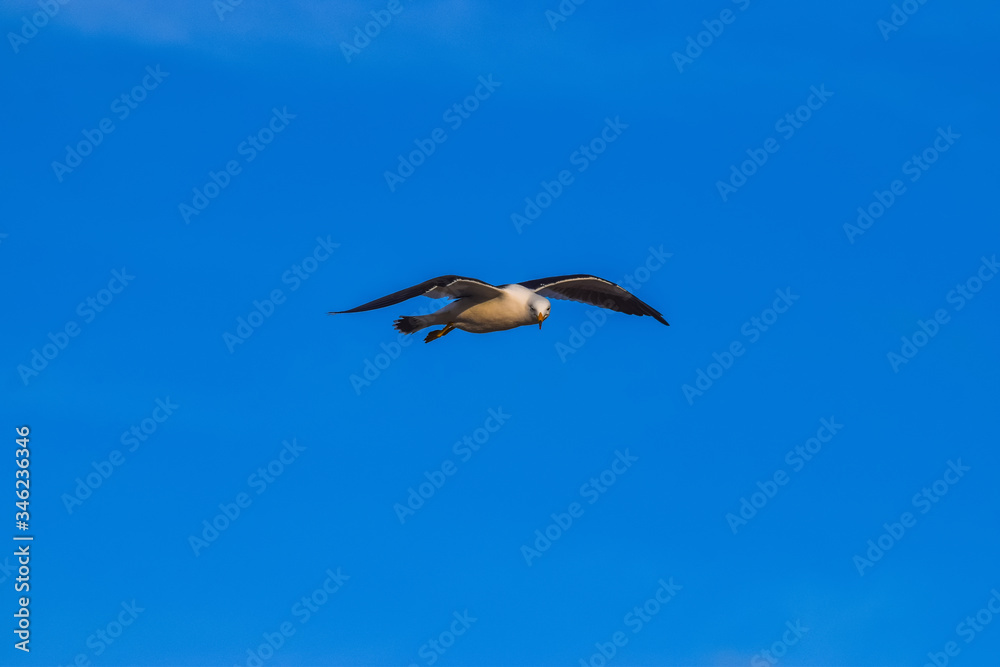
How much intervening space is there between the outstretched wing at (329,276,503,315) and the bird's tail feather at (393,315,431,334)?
3.68 ft

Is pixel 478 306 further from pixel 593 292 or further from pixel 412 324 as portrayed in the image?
pixel 593 292

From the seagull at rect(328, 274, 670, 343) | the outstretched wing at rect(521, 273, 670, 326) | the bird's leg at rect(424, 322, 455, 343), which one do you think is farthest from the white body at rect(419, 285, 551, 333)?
the outstretched wing at rect(521, 273, 670, 326)

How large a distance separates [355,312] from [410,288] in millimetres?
1490

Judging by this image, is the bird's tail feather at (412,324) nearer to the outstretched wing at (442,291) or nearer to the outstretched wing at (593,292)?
the outstretched wing at (442,291)

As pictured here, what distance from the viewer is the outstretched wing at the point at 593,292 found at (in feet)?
82.4

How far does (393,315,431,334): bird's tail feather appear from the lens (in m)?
23.6

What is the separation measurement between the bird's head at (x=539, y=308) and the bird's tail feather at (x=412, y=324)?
2252 millimetres

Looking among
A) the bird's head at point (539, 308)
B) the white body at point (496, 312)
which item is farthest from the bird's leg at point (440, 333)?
the bird's head at point (539, 308)

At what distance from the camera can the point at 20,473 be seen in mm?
25391

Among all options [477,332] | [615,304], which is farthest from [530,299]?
[615,304]

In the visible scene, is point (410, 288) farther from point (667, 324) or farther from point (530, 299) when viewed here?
point (667, 324)

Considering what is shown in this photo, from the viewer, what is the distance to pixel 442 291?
71.9 ft

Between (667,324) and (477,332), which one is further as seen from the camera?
(667,324)

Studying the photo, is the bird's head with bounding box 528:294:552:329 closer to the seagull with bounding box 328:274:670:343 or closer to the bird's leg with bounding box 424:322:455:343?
the seagull with bounding box 328:274:670:343
